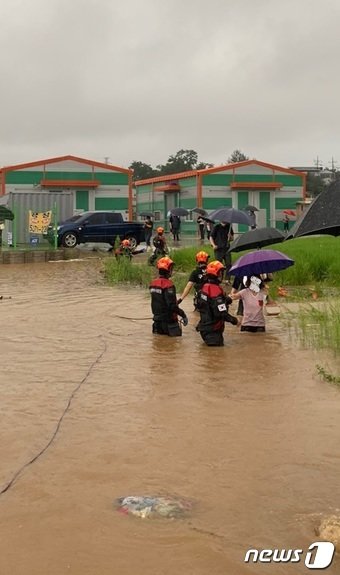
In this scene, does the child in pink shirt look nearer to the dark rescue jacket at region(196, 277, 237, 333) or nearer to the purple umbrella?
the purple umbrella

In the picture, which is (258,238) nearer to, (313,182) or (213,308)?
(213,308)

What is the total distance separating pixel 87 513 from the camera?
4.80 metres

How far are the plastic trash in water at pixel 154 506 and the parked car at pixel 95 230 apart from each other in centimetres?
2591

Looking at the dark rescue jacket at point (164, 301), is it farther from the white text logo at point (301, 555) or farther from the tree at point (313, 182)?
the tree at point (313, 182)

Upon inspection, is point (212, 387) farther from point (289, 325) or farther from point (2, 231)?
point (2, 231)

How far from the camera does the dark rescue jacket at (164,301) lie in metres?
11.2

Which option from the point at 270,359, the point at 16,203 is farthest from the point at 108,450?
the point at 16,203

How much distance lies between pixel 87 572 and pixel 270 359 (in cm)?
595

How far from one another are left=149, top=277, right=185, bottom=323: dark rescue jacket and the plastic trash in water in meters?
6.33

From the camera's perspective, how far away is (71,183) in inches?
1711

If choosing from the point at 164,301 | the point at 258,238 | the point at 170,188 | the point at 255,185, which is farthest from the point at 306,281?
the point at 170,188

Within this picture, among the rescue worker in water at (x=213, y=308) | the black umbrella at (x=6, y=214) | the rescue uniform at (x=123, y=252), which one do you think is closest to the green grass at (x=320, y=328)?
the rescue worker in water at (x=213, y=308)

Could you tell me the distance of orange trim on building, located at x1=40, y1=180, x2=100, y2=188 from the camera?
43.5m

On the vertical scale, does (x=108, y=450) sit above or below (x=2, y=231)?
below
